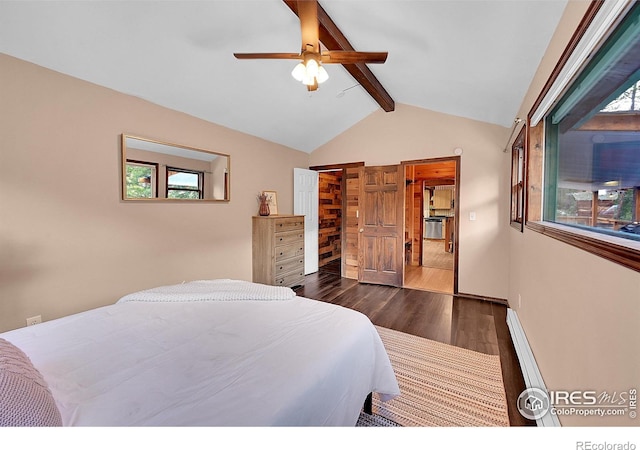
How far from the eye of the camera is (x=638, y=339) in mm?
725

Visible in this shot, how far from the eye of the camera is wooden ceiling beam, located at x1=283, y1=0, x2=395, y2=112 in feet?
7.13

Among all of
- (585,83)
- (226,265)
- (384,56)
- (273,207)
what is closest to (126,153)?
(226,265)

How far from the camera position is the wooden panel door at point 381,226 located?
14.0ft

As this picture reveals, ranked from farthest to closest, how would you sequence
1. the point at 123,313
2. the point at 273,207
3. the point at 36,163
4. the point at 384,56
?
the point at 273,207
the point at 36,163
the point at 384,56
the point at 123,313

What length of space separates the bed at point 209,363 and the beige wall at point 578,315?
86 cm

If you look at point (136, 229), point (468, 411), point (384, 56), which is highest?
point (384, 56)

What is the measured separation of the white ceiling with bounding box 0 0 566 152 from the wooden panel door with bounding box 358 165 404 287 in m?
1.39

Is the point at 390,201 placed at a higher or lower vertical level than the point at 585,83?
lower

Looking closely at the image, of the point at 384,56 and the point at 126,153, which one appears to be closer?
the point at 384,56

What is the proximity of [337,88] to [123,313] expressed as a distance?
10.9 ft

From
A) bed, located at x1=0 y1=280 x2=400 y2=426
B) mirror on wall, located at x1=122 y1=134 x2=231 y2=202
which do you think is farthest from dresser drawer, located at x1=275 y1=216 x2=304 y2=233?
bed, located at x1=0 y1=280 x2=400 y2=426

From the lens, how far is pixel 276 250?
3.90 meters
